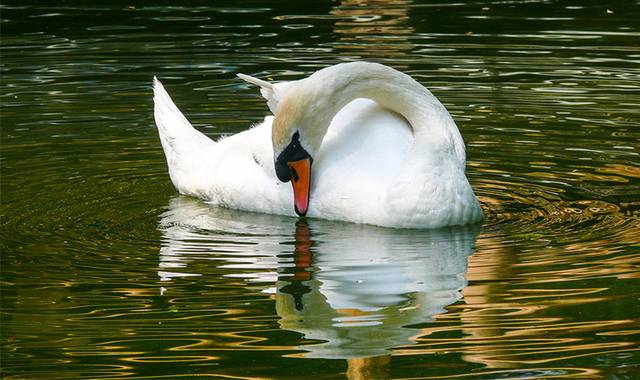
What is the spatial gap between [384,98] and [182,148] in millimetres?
1721

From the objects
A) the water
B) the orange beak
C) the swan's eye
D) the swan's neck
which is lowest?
the water

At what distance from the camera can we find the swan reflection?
7.05 metres

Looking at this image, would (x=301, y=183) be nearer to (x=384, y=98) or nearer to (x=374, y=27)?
(x=384, y=98)

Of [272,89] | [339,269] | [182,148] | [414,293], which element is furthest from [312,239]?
[182,148]

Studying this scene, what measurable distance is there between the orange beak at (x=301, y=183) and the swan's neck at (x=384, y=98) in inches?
8.4

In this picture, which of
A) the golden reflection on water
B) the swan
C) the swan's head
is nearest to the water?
the golden reflection on water

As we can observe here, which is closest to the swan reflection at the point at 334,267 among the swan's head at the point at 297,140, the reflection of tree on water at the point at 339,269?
A: the reflection of tree on water at the point at 339,269

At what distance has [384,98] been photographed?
932 centimetres

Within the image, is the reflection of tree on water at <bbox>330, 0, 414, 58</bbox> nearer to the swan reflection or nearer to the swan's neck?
the swan's neck

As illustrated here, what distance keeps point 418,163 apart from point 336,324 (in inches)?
75.4

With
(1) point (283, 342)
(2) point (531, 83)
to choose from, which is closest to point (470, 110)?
(2) point (531, 83)

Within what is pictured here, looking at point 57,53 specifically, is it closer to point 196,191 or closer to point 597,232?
point 196,191

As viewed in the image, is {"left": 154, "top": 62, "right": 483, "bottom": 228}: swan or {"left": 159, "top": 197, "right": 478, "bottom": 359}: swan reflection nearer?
{"left": 159, "top": 197, "right": 478, "bottom": 359}: swan reflection

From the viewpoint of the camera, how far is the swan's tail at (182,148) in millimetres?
10156
